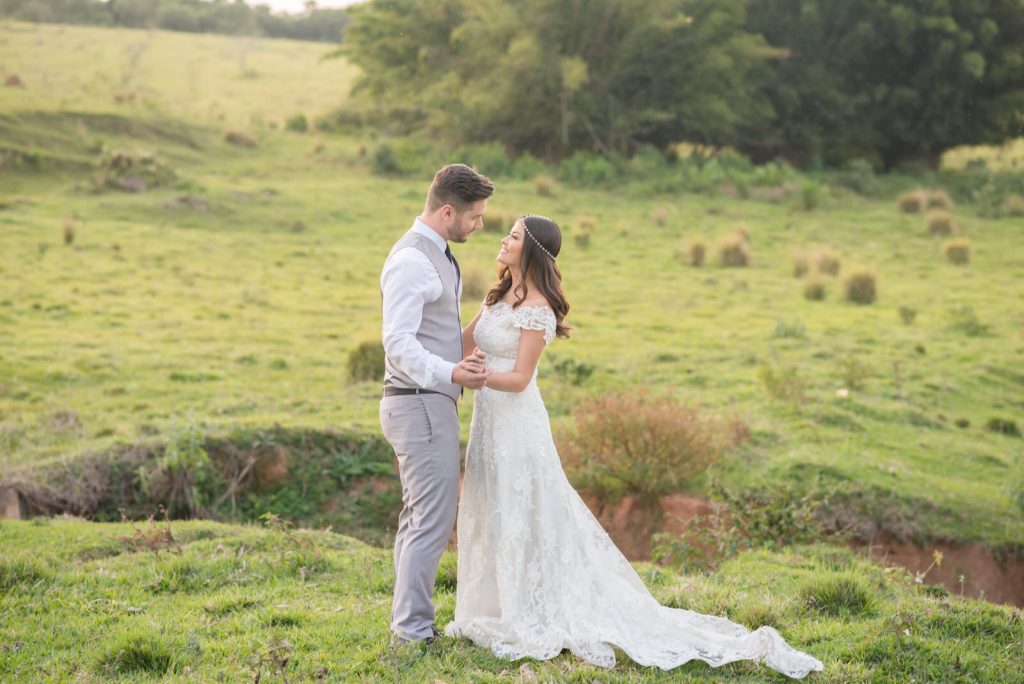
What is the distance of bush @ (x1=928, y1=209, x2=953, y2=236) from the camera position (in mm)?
24875

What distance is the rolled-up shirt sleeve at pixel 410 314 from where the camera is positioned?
16.5 feet

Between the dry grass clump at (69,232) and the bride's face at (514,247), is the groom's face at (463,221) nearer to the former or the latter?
the bride's face at (514,247)

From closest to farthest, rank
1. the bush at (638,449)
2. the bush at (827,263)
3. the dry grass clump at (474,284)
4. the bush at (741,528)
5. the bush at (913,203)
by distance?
the bush at (741,528) < the bush at (638,449) < the dry grass clump at (474,284) < the bush at (827,263) < the bush at (913,203)

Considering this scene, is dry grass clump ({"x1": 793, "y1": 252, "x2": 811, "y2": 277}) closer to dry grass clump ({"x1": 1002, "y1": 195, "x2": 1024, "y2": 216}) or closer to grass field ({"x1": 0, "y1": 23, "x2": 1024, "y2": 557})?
grass field ({"x1": 0, "y1": 23, "x2": 1024, "y2": 557})

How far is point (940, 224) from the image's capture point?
24.9m

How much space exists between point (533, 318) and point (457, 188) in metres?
0.81

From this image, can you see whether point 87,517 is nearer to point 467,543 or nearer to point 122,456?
point 122,456

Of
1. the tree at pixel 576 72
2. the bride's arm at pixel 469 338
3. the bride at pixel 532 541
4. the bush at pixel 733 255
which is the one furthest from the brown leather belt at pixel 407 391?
the tree at pixel 576 72

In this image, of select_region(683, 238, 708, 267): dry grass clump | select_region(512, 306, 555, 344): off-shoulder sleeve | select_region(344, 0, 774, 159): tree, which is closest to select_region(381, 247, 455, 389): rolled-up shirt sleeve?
select_region(512, 306, 555, 344): off-shoulder sleeve

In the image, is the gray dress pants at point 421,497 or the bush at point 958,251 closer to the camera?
the gray dress pants at point 421,497

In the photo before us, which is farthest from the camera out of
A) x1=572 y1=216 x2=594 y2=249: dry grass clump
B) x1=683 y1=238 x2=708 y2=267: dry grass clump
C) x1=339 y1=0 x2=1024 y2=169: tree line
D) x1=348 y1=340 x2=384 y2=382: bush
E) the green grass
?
x1=339 y1=0 x2=1024 y2=169: tree line

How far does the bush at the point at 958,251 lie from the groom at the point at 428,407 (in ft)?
63.7

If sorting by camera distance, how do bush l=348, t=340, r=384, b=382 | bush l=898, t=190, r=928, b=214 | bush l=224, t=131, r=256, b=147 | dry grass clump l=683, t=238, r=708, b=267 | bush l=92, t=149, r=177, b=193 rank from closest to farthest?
bush l=348, t=340, r=384, b=382 < dry grass clump l=683, t=238, r=708, b=267 < bush l=92, t=149, r=177, b=193 < bush l=898, t=190, r=928, b=214 < bush l=224, t=131, r=256, b=147

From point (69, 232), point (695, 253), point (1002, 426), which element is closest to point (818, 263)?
point (695, 253)
